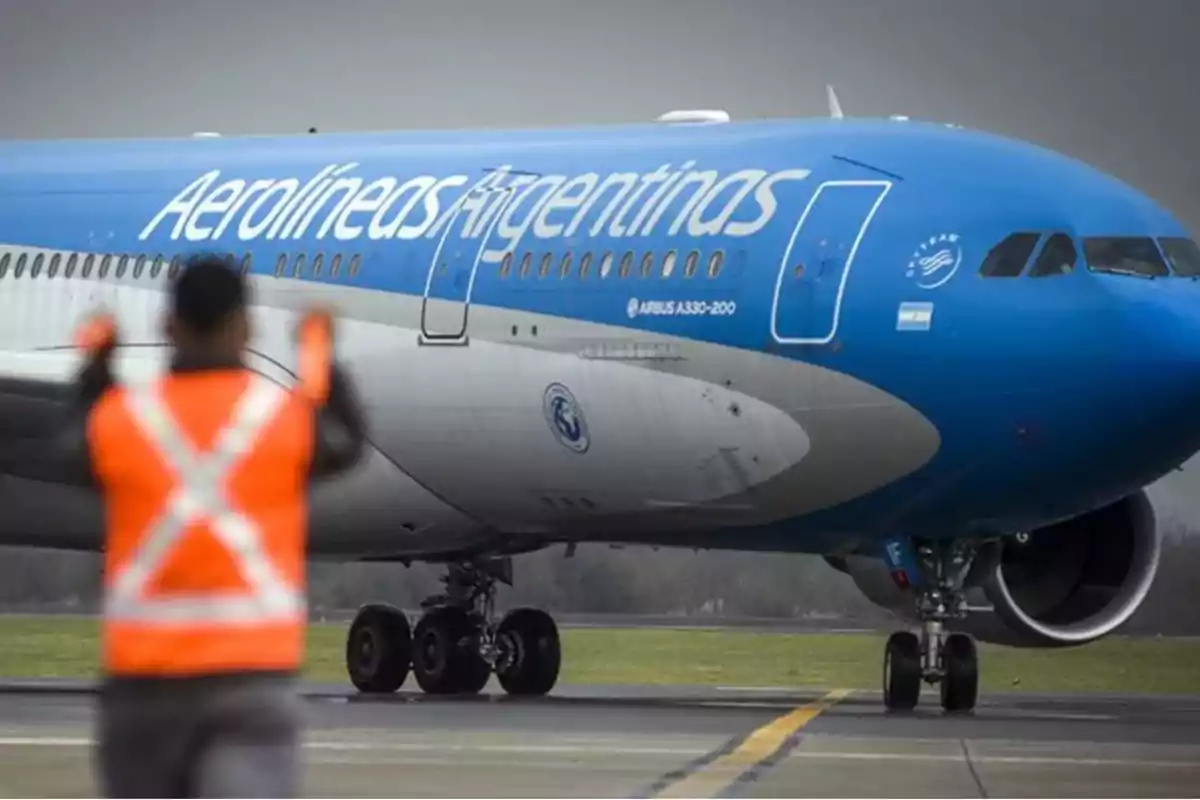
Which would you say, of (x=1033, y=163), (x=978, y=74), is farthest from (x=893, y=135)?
(x=978, y=74)

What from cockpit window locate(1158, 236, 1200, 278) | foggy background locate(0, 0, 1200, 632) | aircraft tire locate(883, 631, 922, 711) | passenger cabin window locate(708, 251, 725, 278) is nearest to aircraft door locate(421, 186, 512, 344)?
passenger cabin window locate(708, 251, 725, 278)

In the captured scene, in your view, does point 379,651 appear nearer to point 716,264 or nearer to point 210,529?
point 716,264

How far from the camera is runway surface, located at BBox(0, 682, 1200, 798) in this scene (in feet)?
49.6

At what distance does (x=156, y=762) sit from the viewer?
8117 millimetres

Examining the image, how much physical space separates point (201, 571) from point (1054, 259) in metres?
14.4

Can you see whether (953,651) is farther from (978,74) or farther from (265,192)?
(978,74)

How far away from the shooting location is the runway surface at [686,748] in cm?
1512

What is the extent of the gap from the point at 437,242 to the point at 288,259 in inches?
54.6

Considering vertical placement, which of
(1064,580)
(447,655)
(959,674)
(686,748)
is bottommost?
(686,748)

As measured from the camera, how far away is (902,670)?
75.3 ft

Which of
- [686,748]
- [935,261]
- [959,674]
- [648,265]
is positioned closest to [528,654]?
[648,265]

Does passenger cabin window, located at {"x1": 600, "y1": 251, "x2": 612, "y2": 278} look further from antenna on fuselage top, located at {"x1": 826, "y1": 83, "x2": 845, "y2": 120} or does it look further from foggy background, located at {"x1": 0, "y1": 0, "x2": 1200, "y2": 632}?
foggy background, located at {"x1": 0, "y1": 0, "x2": 1200, "y2": 632}

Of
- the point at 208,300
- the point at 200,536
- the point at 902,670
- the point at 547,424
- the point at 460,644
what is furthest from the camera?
the point at 460,644

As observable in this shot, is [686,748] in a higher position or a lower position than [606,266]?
lower
